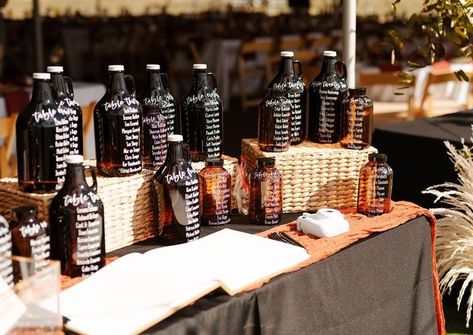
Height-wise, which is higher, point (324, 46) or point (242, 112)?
point (324, 46)

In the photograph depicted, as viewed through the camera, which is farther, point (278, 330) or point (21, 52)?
point (21, 52)

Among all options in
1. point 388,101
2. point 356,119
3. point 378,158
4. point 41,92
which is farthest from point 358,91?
point 388,101

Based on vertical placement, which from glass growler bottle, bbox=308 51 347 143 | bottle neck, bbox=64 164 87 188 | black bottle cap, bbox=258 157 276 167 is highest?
glass growler bottle, bbox=308 51 347 143

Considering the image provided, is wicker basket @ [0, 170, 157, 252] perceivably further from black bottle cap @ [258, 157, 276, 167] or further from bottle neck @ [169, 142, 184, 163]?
black bottle cap @ [258, 157, 276, 167]

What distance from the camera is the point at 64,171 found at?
1550 millimetres

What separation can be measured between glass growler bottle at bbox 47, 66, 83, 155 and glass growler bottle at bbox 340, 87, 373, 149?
0.71 meters

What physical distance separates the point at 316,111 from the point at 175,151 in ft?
1.78

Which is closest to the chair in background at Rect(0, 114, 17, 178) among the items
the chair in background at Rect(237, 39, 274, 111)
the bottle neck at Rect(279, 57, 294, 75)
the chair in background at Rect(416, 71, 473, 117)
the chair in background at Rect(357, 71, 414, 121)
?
the bottle neck at Rect(279, 57, 294, 75)

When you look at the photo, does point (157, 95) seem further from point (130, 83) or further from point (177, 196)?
point (177, 196)

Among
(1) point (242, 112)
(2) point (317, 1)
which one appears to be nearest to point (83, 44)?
(1) point (242, 112)

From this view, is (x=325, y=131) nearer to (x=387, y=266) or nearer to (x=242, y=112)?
(x=387, y=266)

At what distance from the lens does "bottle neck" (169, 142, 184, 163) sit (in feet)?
5.29

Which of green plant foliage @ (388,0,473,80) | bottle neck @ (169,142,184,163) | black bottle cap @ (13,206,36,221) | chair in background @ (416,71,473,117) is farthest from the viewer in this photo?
chair in background @ (416,71,473,117)

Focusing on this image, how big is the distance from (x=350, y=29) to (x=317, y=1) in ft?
48.6
